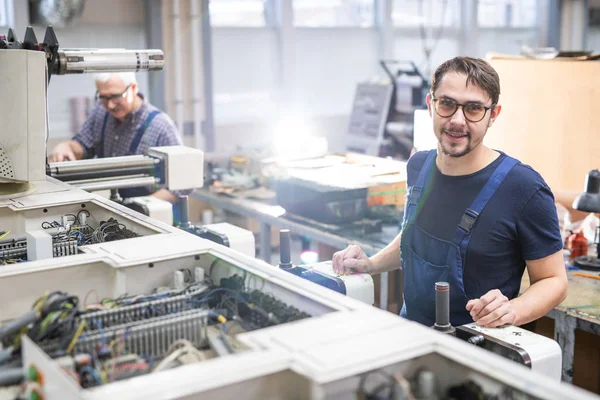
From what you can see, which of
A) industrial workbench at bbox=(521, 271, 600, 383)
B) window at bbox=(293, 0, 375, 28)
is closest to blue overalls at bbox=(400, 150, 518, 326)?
industrial workbench at bbox=(521, 271, 600, 383)

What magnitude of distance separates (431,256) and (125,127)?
7.23ft

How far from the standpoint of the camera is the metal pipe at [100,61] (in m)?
2.04

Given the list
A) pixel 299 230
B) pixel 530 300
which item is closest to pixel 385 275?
pixel 299 230

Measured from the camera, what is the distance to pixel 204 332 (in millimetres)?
1239

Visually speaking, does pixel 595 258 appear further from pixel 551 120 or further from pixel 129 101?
pixel 129 101

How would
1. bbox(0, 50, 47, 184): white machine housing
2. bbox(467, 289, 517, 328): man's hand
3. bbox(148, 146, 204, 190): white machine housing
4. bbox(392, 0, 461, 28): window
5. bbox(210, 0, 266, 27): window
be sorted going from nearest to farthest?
1. bbox(467, 289, 517, 328): man's hand
2. bbox(0, 50, 47, 184): white machine housing
3. bbox(148, 146, 204, 190): white machine housing
4. bbox(210, 0, 266, 27): window
5. bbox(392, 0, 461, 28): window

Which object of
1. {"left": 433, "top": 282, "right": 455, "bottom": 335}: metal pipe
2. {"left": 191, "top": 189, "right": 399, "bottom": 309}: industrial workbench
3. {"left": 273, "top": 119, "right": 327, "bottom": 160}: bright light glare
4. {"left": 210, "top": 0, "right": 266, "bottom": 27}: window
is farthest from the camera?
{"left": 210, "top": 0, "right": 266, "bottom": 27}: window

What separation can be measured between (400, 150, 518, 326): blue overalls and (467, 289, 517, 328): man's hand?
0.82 feet

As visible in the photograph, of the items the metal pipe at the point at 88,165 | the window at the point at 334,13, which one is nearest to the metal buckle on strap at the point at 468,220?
the metal pipe at the point at 88,165

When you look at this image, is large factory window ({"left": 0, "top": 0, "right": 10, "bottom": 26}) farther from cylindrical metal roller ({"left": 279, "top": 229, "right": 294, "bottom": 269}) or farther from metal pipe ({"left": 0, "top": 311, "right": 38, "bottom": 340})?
metal pipe ({"left": 0, "top": 311, "right": 38, "bottom": 340})

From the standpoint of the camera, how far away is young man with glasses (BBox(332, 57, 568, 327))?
5.96ft

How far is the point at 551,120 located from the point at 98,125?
2301 mm

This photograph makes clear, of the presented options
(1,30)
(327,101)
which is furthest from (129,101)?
(327,101)

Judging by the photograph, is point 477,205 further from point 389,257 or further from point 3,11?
point 3,11
